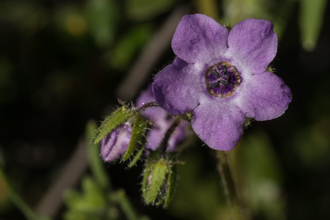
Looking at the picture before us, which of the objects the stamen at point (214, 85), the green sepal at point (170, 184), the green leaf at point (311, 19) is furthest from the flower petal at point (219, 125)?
the green leaf at point (311, 19)

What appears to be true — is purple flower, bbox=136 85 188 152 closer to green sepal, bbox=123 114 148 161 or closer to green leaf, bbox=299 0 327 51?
green sepal, bbox=123 114 148 161

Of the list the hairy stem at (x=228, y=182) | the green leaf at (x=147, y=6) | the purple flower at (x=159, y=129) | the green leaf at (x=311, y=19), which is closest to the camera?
the hairy stem at (x=228, y=182)

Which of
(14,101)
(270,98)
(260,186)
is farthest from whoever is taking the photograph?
(14,101)

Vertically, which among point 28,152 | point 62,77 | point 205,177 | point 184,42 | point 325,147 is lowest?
point 325,147

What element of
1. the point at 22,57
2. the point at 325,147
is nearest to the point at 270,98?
the point at 325,147

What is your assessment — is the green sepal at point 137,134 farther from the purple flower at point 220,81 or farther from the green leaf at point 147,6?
the green leaf at point 147,6

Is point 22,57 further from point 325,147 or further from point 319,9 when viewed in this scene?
point 325,147
